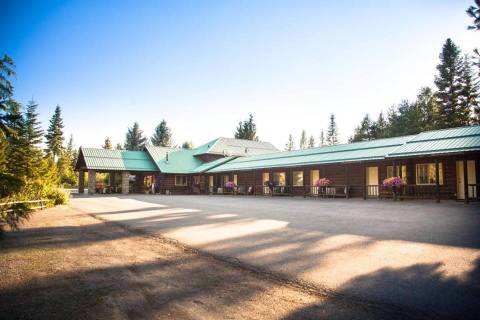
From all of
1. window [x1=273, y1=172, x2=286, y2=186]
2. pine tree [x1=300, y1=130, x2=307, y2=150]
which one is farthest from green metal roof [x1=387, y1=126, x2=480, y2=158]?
pine tree [x1=300, y1=130, x2=307, y2=150]

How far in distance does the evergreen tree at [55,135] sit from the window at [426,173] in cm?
7587

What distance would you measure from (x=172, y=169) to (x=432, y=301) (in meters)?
36.2

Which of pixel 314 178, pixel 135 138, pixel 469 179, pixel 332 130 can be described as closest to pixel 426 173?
pixel 469 179

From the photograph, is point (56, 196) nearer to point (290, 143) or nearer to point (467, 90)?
point (467, 90)

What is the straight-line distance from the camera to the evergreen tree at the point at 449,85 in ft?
131

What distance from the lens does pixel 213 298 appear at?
3615 millimetres

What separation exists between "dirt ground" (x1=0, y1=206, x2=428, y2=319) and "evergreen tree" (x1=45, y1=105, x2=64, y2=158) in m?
75.3

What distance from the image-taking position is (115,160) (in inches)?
1453

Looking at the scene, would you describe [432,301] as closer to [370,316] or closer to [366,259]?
[370,316]

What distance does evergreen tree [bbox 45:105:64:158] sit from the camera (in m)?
69.9

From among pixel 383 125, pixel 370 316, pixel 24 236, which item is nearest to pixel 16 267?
pixel 24 236

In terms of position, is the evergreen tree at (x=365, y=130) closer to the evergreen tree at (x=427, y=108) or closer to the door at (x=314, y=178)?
the evergreen tree at (x=427, y=108)

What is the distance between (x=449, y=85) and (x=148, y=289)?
4956cm

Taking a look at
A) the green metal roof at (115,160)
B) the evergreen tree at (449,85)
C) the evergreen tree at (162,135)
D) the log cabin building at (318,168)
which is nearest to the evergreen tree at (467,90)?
the evergreen tree at (449,85)
